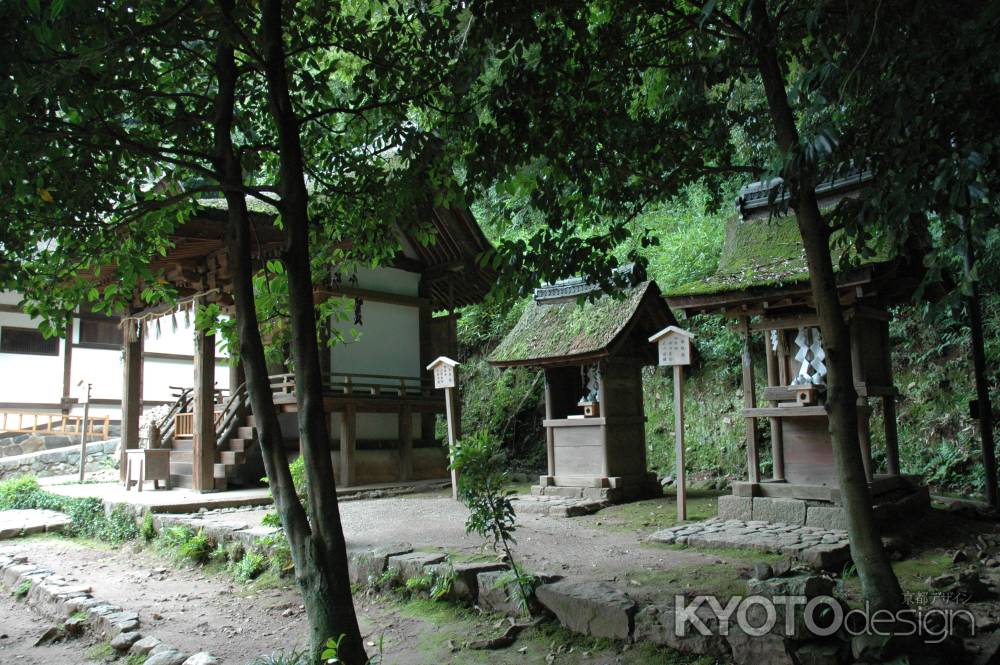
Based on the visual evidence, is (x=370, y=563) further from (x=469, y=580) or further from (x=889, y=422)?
(x=889, y=422)

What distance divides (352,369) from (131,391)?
4.67 metres

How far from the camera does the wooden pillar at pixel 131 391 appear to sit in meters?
14.9

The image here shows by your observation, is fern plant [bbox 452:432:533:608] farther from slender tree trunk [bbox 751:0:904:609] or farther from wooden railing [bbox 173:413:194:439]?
wooden railing [bbox 173:413:194:439]

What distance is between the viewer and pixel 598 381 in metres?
12.0

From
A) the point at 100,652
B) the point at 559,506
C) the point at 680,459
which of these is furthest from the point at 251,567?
the point at 680,459

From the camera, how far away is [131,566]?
9594mm

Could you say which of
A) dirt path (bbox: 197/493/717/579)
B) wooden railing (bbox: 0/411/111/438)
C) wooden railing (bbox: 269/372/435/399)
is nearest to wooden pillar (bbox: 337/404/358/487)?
wooden railing (bbox: 269/372/435/399)

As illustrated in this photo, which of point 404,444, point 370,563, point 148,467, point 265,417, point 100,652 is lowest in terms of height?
point 100,652

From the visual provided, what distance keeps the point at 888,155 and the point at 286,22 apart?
4.20 metres

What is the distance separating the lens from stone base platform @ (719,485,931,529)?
817 centimetres

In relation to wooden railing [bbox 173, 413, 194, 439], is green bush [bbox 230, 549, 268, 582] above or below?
below

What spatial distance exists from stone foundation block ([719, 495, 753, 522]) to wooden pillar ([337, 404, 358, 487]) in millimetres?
7950

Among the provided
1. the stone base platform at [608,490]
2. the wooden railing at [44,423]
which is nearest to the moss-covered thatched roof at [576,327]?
the stone base platform at [608,490]

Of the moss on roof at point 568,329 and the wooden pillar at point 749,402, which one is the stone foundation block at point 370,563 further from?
the moss on roof at point 568,329
